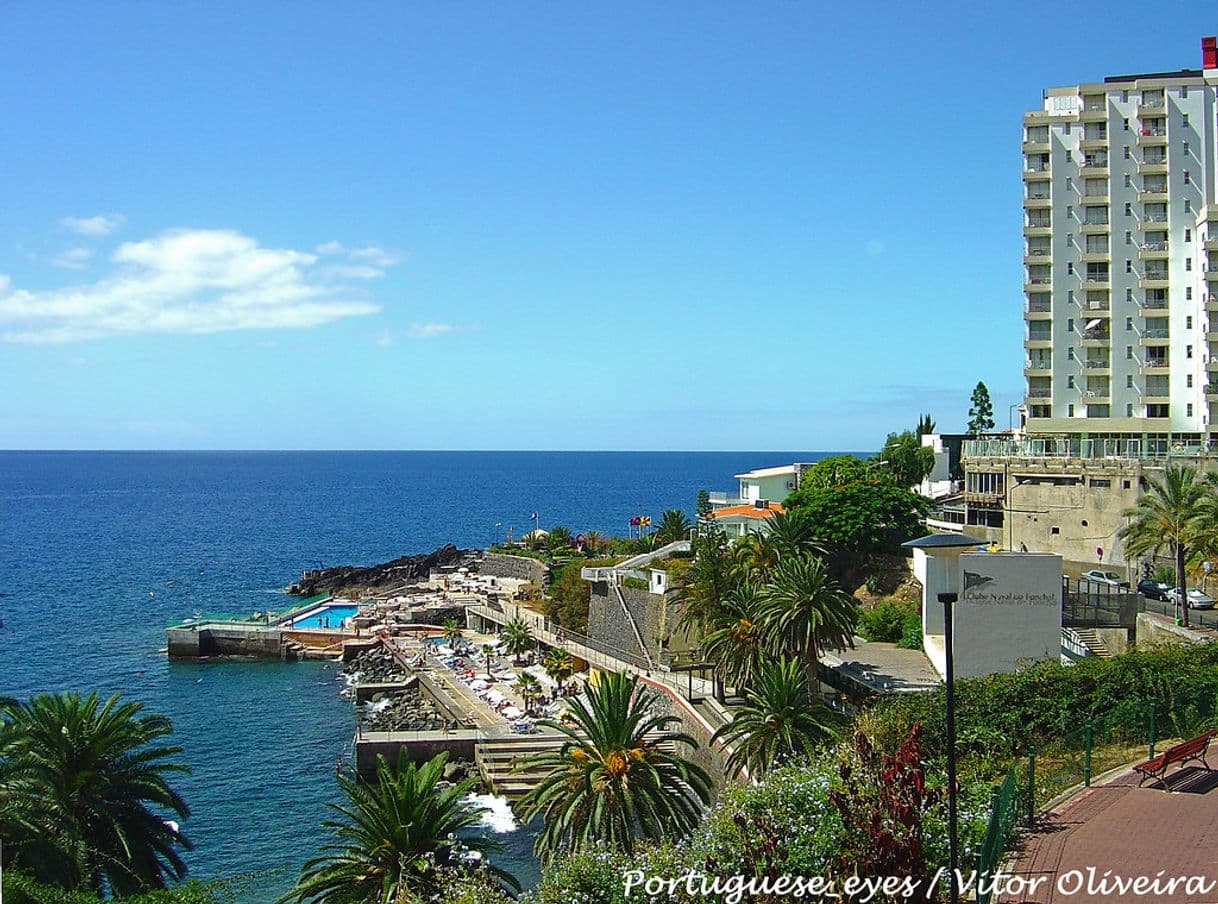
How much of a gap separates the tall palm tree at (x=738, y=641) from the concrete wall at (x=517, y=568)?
35826 millimetres

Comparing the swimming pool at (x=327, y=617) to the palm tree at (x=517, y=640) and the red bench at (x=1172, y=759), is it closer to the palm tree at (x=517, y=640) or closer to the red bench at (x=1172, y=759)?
the palm tree at (x=517, y=640)

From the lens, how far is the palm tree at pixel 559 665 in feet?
163

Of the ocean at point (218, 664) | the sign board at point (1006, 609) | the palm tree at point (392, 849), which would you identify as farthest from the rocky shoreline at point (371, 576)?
the palm tree at point (392, 849)

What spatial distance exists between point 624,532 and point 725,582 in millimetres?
102523

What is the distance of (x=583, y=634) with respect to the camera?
57.3 m

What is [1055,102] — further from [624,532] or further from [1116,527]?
[624,532]

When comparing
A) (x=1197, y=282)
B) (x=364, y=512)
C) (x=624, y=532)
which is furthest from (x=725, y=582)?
(x=364, y=512)

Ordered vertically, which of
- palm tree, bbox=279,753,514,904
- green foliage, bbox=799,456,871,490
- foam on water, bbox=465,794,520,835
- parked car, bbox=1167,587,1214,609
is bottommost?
foam on water, bbox=465,794,520,835

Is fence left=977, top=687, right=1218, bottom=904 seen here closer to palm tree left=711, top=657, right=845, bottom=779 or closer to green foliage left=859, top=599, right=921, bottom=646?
palm tree left=711, top=657, right=845, bottom=779

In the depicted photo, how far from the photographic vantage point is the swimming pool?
245ft

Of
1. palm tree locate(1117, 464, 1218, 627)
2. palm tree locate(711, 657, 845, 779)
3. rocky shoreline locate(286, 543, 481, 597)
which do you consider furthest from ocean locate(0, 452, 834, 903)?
palm tree locate(1117, 464, 1218, 627)

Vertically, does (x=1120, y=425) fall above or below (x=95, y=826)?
above

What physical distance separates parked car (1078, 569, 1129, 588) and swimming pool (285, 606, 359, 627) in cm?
5072

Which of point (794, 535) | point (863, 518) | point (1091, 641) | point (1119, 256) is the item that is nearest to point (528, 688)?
point (794, 535)
